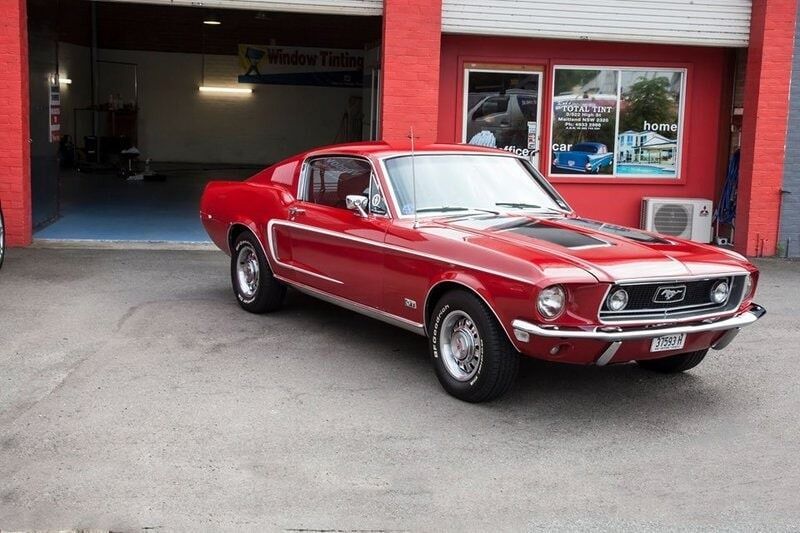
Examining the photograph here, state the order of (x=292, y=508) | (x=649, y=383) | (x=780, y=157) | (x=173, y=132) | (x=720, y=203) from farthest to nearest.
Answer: (x=173, y=132), (x=720, y=203), (x=780, y=157), (x=649, y=383), (x=292, y=508)

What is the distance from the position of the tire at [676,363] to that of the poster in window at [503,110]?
6685 millimetres

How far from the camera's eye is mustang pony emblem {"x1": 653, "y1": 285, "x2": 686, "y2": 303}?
18.3 feet

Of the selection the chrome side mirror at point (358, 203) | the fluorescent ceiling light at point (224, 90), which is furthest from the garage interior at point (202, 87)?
the chrome side mirror at point (358, 203)

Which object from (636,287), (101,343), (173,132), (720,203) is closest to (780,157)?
(720,203)

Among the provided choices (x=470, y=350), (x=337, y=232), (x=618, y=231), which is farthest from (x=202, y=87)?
(x=470, y=350)

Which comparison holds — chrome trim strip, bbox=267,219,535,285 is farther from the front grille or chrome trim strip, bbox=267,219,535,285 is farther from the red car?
the front grille

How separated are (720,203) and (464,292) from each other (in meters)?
8.68

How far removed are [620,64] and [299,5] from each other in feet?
14.9

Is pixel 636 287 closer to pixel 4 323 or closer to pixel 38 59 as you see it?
pixel 4 323

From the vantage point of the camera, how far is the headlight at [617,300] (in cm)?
541

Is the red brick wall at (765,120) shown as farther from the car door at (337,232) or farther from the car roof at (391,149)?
the car door at (337,232)

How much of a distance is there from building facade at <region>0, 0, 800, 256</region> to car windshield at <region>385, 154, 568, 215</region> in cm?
438

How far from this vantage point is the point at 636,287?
216 inches

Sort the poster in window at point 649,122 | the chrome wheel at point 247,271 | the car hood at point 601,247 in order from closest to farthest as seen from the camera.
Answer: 1. the car hood at point 601,247
2. the chrome wheel at point 247,271
3. the poster in window at point 649,122
